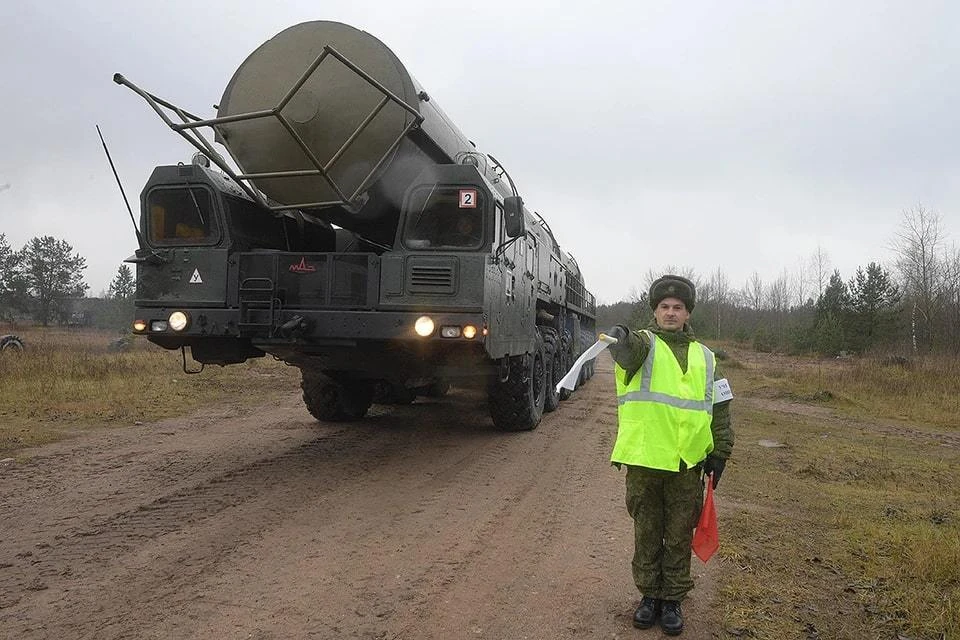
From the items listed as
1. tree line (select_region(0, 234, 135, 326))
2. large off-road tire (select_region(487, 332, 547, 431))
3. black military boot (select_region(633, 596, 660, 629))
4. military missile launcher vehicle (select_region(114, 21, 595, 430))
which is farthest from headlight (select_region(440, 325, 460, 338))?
tree line (select_region(0, 234, 135, 326))

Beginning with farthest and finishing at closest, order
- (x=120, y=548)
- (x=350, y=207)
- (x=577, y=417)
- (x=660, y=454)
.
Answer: (x=577, y=417)
(x=350, y=207)
(x=120, y=548)
(x=660, y=454)

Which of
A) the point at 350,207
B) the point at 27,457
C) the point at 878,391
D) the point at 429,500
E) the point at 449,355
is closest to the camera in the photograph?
the point at 429,500

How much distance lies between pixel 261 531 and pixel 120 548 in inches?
31.9

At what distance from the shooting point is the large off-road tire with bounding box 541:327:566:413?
9562mm

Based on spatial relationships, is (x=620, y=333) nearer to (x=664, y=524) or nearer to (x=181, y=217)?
(x=664, y=524)

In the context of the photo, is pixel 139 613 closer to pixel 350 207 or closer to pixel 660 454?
pixel 660 454

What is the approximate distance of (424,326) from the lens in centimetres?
543

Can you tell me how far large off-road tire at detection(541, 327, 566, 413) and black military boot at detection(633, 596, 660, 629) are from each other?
239 inches

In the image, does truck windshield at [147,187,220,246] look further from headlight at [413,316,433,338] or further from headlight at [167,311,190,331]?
headlight at [413,316,433,338]

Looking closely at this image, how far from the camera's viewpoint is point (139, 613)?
3.11 meters

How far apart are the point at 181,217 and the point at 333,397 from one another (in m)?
3.29

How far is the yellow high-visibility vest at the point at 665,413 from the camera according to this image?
9.53 ft

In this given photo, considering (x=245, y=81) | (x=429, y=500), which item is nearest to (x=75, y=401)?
(x=245, y=81)

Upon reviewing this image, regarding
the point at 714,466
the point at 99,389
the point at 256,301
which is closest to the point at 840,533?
the point at 714,466
